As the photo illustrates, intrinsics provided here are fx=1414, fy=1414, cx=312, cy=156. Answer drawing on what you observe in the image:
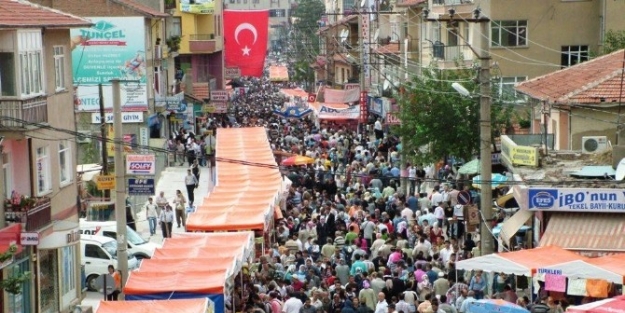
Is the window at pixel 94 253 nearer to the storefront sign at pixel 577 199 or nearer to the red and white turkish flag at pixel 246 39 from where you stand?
the storefront sign at pixel 577 199

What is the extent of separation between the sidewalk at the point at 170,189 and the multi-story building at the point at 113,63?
81.2 inches

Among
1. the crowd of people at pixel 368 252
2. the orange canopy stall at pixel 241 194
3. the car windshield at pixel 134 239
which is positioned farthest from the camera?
the car windshield at pixel 134 239

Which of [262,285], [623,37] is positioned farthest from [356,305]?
→ [623,37]

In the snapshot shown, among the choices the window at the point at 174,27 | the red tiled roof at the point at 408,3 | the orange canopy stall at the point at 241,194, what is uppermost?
the red tiled roof at the point at 408,3

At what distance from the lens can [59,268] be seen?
31344mm

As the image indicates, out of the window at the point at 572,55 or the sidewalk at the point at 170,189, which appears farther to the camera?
the window at the point at 572,55

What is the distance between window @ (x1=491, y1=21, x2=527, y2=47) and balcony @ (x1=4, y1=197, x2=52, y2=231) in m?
28.6

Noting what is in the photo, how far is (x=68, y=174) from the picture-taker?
33594 millimetres

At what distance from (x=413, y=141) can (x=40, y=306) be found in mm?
19448

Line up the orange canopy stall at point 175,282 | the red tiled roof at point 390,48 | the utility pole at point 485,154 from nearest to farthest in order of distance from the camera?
the orange canopy stall at point 175,282 → the utility pole at point 485,154 → the red tiled roof at point 390,48

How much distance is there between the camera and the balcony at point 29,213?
91.0 feet

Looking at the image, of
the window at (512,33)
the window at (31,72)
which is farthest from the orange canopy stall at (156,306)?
the window at (512,33)

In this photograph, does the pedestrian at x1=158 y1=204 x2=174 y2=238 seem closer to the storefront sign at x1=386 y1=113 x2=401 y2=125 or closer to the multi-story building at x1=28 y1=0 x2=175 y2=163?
the multi-story building at x1=28 y1=0 x2=175 y2=163

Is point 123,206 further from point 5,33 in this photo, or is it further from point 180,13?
point 180,13
